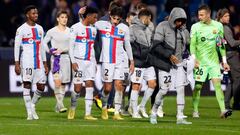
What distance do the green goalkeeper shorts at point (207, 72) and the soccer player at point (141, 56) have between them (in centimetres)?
100

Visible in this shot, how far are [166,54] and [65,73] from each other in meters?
6.04

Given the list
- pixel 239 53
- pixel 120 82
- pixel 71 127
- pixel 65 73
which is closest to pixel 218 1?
pixel 239 53

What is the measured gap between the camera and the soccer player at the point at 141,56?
930 inches

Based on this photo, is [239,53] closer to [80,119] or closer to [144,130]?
[80,119]

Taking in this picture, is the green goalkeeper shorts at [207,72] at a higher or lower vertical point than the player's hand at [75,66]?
lower

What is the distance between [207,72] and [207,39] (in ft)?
2.41

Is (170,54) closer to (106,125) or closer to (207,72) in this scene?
(106,125)

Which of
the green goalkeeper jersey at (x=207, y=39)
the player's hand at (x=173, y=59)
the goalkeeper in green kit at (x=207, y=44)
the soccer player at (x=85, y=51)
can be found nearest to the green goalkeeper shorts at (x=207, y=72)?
the goalkeeper in green kit at (x=207, y=44)

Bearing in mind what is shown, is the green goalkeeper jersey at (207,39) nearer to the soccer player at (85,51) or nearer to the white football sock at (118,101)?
the white football sock at (118,101)

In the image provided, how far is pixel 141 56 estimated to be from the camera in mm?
23609

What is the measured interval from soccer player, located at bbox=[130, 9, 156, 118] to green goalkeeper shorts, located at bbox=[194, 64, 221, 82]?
3.29 feet

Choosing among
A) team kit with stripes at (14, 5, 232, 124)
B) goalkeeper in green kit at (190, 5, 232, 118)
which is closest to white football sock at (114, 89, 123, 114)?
team kit with stripes at (14, 5, 232, 124)

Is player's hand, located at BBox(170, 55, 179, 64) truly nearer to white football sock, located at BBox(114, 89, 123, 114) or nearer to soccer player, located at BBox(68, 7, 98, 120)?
soccer player, located at BBox(68, 7, 98, 120)

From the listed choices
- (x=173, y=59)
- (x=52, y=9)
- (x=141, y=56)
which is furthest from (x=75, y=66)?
(x=52, y=9)
